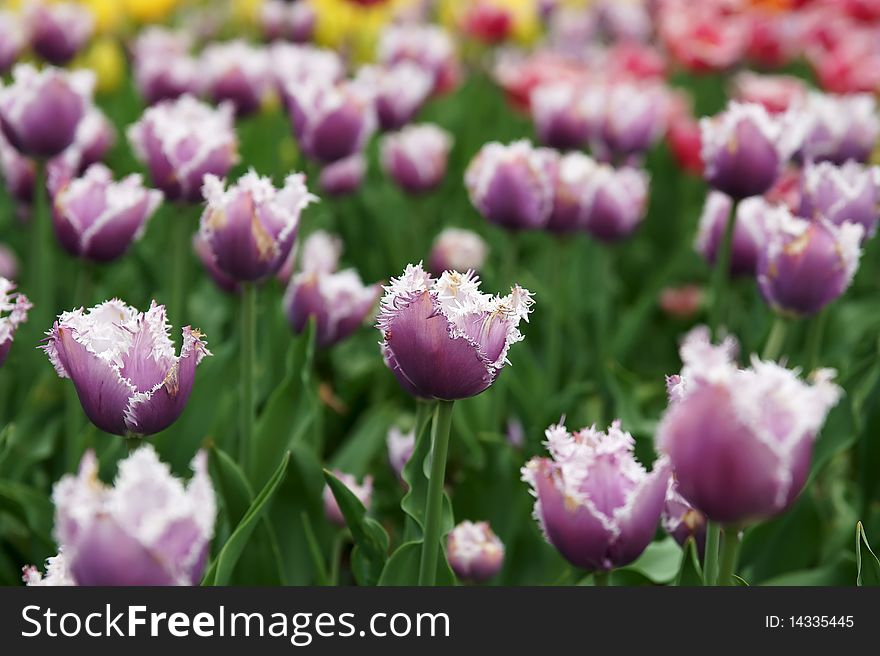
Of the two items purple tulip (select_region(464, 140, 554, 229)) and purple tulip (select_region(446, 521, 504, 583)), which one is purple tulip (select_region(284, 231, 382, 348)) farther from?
purple tulip (select_region(446, 521, 504, 583))

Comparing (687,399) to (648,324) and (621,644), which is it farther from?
(648,324)

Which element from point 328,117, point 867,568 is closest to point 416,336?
point 867,568

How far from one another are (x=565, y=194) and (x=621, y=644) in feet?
3.80

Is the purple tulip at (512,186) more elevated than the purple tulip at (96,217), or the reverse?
the purple tulip at (512,186)

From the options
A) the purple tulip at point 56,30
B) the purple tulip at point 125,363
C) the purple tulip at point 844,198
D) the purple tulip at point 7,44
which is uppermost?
the purple tulip at point 56,30

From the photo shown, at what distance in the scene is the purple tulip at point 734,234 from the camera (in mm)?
1883

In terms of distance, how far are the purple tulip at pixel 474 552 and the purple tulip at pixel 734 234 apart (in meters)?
0.81

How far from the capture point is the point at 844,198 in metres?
1.66

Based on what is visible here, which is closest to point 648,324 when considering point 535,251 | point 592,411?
point 535,251

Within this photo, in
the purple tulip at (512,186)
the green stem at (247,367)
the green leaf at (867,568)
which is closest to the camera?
the green leaf at (867,568)

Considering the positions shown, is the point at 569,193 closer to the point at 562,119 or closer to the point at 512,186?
the point at 512,186

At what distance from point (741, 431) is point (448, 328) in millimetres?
288

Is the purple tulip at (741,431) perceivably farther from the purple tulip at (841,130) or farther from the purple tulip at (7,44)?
the purple tulip at (7,44)

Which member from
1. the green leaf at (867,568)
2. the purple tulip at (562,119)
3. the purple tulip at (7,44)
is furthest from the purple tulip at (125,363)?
the purple tulip at (7,44)
